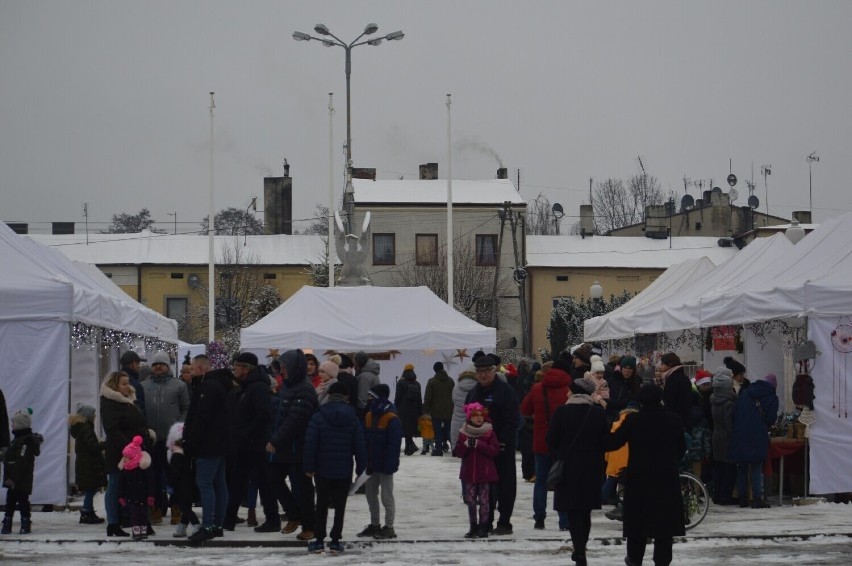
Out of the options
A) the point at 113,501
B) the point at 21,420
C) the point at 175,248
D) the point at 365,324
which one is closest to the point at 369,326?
the point at 365,324

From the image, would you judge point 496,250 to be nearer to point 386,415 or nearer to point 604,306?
point 604,306

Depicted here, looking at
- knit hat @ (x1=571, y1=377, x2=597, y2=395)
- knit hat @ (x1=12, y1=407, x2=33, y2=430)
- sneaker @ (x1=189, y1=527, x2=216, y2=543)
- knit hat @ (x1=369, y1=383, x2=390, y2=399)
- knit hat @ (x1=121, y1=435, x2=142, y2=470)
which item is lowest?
sneaker @ (x1=189, y1=527, x2=216, y2=543)

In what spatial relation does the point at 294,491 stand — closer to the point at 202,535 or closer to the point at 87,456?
the point at 202,535

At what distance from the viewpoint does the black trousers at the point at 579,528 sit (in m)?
11.2

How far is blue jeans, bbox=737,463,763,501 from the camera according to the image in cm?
1598

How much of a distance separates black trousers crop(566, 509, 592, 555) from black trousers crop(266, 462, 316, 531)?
121 inches

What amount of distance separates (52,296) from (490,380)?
5.40m

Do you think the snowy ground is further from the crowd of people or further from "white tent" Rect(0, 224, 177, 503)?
"white tent" Rect(0, 224, 177, 503)

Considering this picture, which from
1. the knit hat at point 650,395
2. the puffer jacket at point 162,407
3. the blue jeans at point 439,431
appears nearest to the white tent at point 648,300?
the blue jeans at point 439,431

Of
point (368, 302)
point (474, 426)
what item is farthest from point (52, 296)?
point (368, 302)

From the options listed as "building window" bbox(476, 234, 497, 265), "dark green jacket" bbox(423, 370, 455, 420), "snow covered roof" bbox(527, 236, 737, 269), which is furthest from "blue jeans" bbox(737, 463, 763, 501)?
"snow covered roof" bbox(527, 236, 737, 269)

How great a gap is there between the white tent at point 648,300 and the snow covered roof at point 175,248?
37918 millimetres

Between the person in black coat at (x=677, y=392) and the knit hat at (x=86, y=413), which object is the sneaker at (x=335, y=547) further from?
the person in black coat at (x=677, y=392)

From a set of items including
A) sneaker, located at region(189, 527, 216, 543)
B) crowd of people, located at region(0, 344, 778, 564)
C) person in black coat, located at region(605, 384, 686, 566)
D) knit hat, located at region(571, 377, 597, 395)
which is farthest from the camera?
sneaker, located at region(189, 527, 216, 543)
